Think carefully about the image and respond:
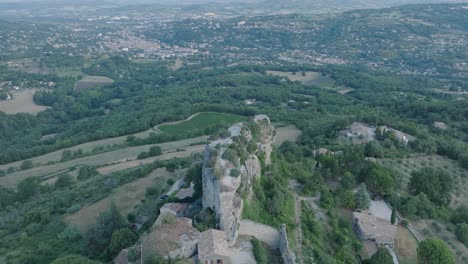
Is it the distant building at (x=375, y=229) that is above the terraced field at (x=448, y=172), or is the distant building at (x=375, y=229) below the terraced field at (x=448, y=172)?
above

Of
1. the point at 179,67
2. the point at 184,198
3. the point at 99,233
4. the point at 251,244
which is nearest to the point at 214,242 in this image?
the point at 251,244

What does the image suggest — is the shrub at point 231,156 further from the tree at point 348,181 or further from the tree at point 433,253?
the tree at point 433,253

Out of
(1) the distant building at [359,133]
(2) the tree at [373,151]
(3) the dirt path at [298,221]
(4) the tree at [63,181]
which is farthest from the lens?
(1) the distant building at [359,133]

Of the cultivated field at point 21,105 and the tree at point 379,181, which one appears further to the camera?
the cultivated field at point 21,105

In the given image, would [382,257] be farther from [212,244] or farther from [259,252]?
[212,244]

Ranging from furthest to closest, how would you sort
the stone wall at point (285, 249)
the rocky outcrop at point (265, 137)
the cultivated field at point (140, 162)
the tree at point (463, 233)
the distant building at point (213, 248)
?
the cultivated field at point (140, 162) < the rocky outcrop at point (265, 137) < the tree at point (463, 233) < the stone wall at point (285, 249) < the distant building at point (213, 248)

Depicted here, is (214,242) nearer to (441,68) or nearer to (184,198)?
(184,198)

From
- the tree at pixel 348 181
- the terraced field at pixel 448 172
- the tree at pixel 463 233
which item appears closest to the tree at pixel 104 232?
the tree at pixel 348 181

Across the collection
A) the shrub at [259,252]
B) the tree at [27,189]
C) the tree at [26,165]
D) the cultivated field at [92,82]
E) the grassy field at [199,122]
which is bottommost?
the cultivated field at [92,82]
